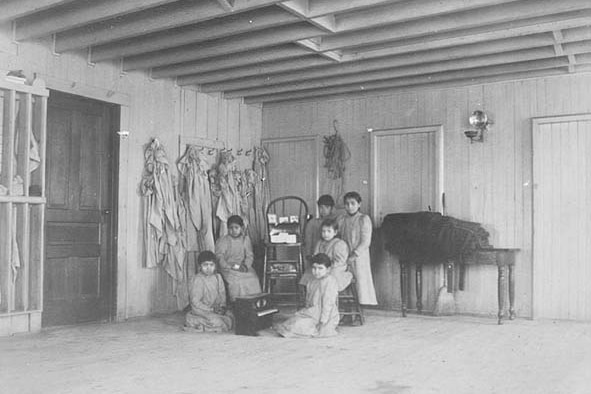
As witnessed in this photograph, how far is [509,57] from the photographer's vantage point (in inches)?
259

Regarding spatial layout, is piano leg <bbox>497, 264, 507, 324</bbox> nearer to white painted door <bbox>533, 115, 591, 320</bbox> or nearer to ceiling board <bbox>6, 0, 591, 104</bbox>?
white painted door <bbox>533, 115, 591, 320</bbox>

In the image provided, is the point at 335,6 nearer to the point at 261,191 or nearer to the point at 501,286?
the point at 501,286

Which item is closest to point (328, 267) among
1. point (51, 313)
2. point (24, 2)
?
point (51, 313)

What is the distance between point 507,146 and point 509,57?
1180 mm

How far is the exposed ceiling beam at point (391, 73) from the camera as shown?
21.4 ft

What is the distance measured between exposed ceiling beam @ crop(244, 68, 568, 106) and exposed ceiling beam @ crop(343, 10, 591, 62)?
114 cm

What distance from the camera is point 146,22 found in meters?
5.52

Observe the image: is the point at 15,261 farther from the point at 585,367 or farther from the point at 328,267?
the point at 585,367

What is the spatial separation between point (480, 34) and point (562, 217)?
2365mm

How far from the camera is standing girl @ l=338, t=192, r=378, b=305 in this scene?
7012 millimetres

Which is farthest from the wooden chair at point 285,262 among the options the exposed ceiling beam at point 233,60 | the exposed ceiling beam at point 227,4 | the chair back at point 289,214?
the exposed ceiling beam at point 227,4

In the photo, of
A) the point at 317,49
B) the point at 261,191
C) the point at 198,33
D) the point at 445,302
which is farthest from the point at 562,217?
the point at 198,33

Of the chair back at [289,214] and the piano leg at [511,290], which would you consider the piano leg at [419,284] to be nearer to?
the piano leg at [511,290]

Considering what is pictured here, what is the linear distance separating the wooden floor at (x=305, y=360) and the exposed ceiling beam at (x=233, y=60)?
2.71 meters
